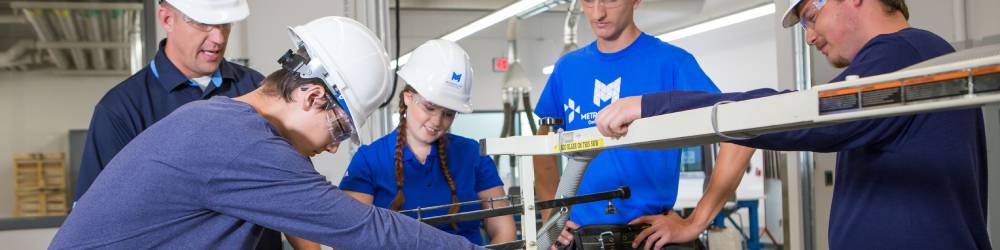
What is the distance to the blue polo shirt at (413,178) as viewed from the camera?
2.40m

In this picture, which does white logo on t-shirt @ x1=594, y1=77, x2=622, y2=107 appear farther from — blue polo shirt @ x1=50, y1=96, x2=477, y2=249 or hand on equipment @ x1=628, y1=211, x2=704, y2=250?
blue polo shirt @ x1=50, y1=96, x2=477, y2=249

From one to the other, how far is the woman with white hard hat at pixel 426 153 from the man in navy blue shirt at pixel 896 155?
0.89 metres

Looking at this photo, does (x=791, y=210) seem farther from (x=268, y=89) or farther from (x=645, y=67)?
(x=268, y=89)

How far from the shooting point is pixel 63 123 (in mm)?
5449

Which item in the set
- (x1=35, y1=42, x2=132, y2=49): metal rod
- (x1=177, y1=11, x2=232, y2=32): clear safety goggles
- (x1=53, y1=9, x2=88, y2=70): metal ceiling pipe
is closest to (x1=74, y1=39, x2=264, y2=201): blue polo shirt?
(x1=177, y1=11, x2=232, y2=32): clear safety goggles

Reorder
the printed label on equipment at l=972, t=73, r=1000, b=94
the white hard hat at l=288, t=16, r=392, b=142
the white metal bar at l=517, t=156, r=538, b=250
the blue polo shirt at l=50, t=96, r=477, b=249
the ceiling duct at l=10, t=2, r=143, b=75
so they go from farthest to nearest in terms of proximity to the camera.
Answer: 1. the ceiling duct at l=10, t=2, r=143, b=75
2. the white metal bar at l=517, t=156, r=538, b=250
3. the white hard hat at l=288, t=16, r=392, b=142
4. the blue polo shirt at l=50, t=96, r=477, b=249
5. the printed label on equipment at l=972, t=73, r=1000, b=94

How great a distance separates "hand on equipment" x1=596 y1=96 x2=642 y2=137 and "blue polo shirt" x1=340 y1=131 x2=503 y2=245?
Result: 0.91 metres

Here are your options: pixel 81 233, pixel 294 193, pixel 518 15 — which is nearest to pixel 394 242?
pixel 294 193

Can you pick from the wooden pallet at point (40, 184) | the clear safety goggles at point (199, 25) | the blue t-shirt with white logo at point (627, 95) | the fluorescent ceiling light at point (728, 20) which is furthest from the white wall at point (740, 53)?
the clear safety goggles at point (199, 25)

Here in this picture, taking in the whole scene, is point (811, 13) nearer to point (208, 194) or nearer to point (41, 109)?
point (208, 194)

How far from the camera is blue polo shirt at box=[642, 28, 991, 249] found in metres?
1.47

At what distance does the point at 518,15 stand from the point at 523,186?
6225 millimetres

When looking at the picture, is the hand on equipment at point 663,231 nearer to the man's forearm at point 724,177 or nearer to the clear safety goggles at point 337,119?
the man's forearm at point 724,177

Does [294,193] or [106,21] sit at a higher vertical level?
[106,21]
